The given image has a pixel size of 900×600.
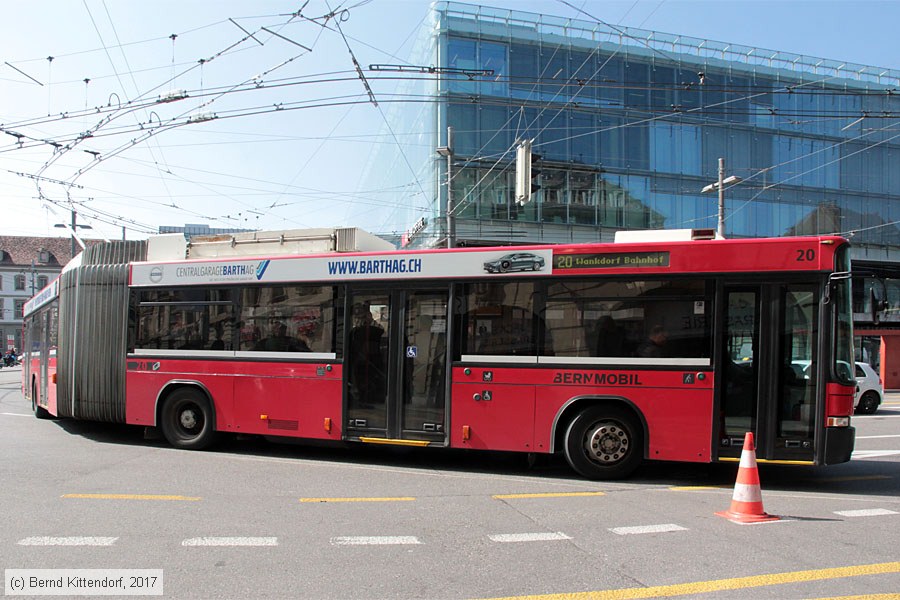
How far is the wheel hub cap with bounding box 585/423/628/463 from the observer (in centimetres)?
750

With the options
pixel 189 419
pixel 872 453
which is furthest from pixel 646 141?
pixel 189 419

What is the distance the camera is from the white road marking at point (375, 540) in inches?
198

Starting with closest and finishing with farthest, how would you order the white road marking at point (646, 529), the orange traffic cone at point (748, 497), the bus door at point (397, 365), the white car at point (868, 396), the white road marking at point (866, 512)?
the white road marking at point (646, 529) → the orange traffic cone at point (748, 497) → the white road marking at point (866, 512) → the bus door at point (397, 365) → the white car at point (868, 396)

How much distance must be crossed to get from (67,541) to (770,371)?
7050 mm

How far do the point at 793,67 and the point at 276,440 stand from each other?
35.3 metres

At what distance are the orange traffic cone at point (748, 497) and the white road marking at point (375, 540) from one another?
3063 mm

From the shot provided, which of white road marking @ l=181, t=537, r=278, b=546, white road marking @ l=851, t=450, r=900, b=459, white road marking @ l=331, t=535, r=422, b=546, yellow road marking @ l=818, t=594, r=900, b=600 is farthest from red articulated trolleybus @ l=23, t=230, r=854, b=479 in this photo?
white road marking @ l=851, t=450, r=900, b=459

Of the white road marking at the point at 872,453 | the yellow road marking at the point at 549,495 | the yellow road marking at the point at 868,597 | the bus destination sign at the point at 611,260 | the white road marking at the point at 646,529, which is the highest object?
the bus destination sign at the point at 611,260

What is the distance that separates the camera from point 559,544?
506 centimetres

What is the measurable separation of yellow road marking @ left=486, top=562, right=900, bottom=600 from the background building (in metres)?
79.7

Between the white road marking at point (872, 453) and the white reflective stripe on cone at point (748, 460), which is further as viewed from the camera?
the white road marking at point (872, 453)

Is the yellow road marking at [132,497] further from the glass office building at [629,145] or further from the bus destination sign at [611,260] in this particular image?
the glass office building at [629,145]

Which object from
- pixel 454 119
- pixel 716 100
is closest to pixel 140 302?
pixel 454 119

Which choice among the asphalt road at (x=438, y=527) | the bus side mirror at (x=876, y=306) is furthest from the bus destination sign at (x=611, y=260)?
the asphalt road at (x=438, y=527)
